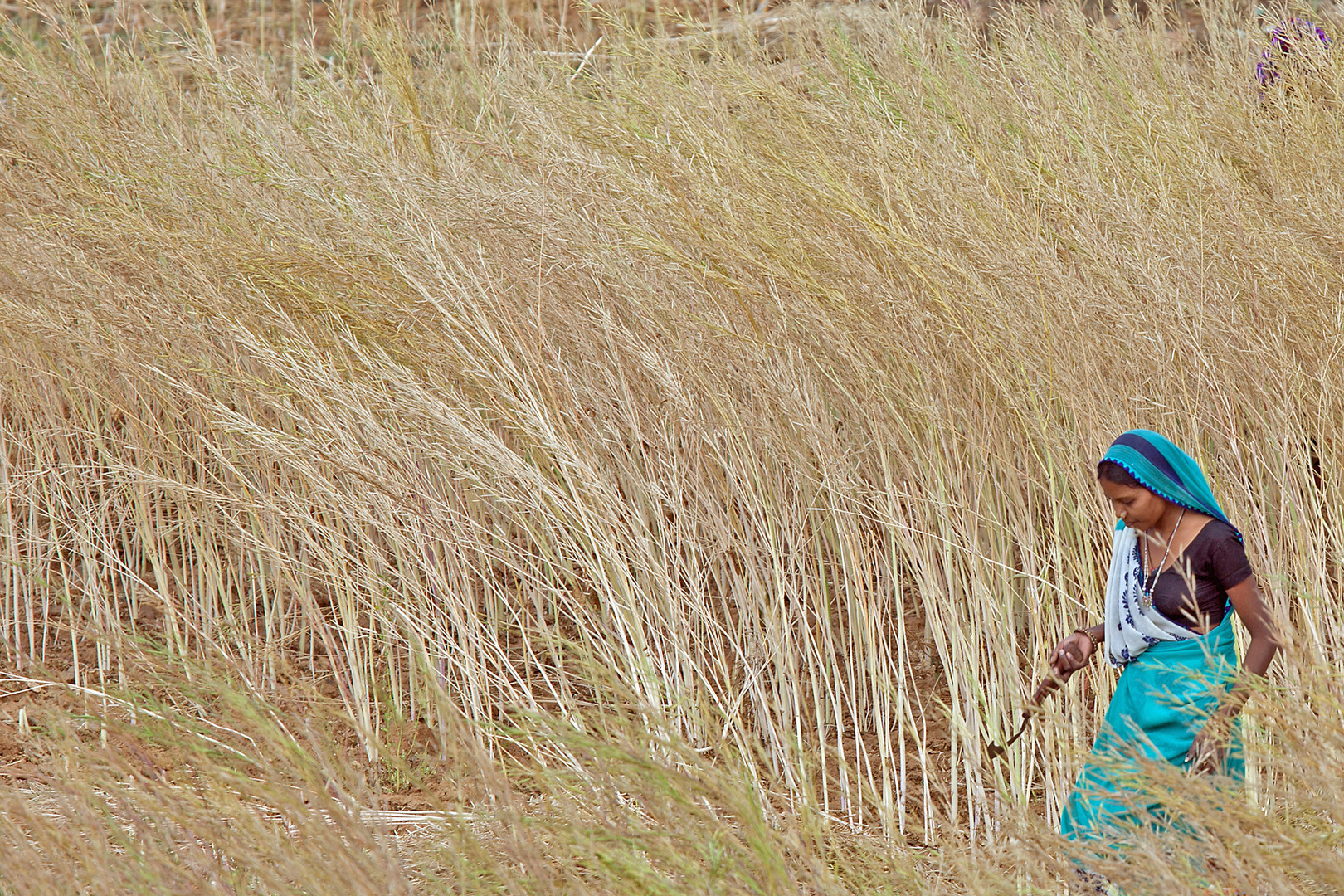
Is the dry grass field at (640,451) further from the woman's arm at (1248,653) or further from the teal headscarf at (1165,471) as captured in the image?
the teal headscarf at (1165,471)

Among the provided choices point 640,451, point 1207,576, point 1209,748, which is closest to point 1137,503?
point 1207,576

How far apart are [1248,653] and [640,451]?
138 centimetres

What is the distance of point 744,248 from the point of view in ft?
8.98

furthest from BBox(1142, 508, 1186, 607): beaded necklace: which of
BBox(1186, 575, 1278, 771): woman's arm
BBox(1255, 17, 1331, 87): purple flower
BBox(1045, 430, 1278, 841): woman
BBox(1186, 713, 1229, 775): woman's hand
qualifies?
BBox(1255, 17, 1331, 87): purple flower

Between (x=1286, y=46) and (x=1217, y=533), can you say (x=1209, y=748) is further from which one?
(x=1286, y=46)

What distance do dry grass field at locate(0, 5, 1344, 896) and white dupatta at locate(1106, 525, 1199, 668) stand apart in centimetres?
18

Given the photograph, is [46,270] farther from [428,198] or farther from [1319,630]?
[1319,630]

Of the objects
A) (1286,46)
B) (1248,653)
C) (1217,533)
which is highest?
(1286,46)

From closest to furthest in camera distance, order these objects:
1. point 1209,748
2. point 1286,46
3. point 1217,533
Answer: point 1209,748 → point 1217,533 → point 1286,46

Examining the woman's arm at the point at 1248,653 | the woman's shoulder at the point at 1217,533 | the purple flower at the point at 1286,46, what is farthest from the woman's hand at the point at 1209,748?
the purple flower at the point at 1286,46

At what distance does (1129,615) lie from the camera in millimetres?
1924

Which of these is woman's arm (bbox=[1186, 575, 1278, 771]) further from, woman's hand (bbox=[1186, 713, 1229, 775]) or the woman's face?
the woman's face

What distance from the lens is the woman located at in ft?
5.95

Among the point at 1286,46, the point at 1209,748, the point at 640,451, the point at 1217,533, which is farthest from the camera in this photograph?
the point at 1286,46
